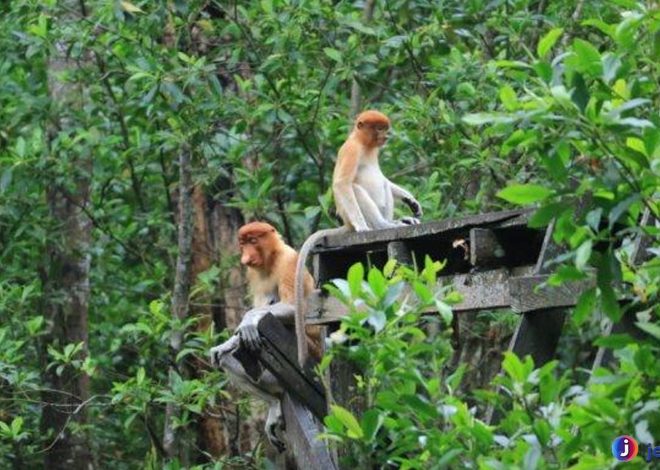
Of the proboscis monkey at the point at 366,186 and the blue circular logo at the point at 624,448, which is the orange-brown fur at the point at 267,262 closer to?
the proboscis monkey at the point at 366,186

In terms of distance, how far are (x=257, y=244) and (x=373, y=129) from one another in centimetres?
85

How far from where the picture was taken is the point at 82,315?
10.4 meters

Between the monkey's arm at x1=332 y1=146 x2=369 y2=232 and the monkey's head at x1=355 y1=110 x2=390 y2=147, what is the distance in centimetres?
9

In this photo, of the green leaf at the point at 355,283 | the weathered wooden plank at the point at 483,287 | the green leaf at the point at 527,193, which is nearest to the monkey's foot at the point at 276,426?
the weathered wooden plank at the point at 483,287

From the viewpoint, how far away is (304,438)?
23.0 ft

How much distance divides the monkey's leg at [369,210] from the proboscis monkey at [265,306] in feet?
1.27

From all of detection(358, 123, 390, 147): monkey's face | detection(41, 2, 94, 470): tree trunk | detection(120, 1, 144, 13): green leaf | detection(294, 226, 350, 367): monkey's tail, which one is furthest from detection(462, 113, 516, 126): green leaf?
detection(41, 2, 94, 470): tree trunk

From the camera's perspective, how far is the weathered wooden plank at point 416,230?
5.78 metres

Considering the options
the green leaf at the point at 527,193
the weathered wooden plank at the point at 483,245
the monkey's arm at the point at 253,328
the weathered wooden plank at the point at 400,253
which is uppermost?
the green leaf at the point at 527,193

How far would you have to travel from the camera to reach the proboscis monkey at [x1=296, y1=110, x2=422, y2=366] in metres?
7.80

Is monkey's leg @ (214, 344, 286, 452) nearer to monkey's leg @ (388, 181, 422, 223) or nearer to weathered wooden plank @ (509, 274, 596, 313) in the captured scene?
monkey's leg @ (388, 181, 422, 223)

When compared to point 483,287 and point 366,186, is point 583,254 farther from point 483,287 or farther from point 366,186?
point 366,186

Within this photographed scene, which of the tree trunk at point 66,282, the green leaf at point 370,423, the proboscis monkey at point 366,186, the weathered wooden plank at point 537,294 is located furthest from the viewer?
the tree trunk at point 66,282

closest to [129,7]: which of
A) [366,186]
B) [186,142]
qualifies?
[186,142]
